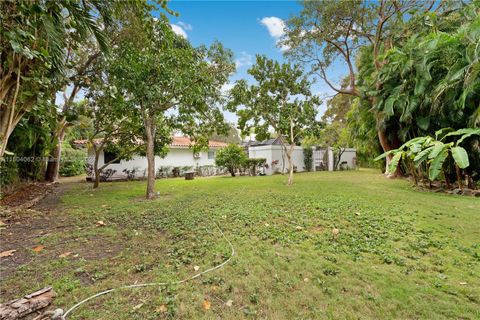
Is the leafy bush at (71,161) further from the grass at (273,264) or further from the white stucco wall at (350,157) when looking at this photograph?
the white stucco wall at (350,157)

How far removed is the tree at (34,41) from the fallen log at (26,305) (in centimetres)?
296

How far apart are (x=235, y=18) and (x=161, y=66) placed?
3.28 metres

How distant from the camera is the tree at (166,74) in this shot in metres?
6.66

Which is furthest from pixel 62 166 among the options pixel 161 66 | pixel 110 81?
pixel 161 66

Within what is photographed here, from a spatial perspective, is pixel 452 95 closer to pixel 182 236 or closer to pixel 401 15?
pixel 401 15

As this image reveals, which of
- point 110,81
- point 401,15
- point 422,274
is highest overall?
point 401,15

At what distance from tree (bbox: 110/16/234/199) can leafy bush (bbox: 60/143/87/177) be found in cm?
1360

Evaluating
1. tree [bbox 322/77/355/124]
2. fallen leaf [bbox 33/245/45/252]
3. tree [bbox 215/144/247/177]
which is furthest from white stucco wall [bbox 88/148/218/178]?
tree [bbox 322/77/355/124]

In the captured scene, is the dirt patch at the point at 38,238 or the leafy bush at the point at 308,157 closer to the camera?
the dirt patch at the point at 38,238

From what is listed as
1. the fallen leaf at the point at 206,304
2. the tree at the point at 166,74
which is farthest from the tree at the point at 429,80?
the fallen leaf at the point at 206,304

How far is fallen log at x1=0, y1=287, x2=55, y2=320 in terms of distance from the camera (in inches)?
80.4

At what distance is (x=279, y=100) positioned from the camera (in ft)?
35.4

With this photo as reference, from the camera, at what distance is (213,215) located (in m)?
5.63

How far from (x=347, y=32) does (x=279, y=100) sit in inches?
232
